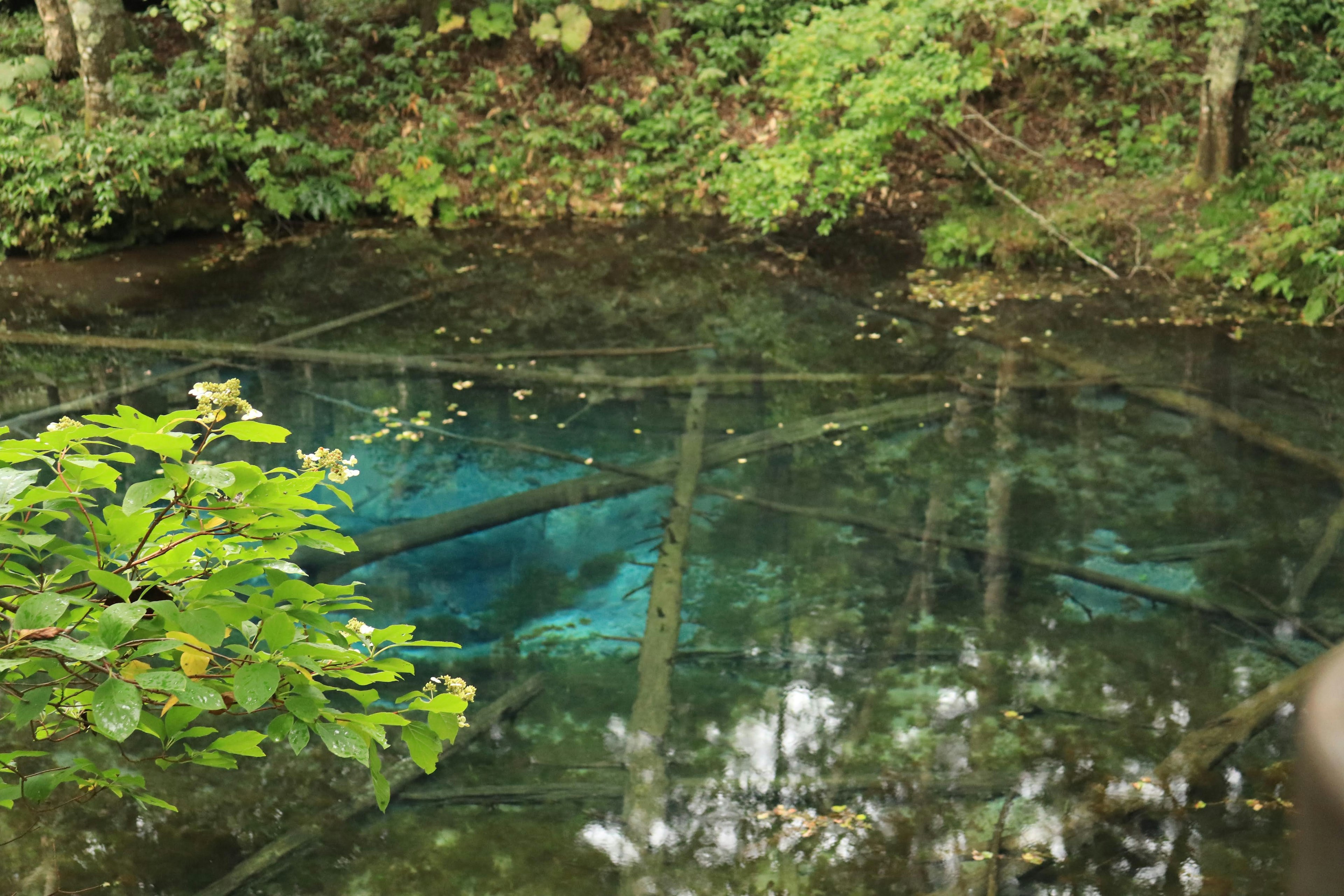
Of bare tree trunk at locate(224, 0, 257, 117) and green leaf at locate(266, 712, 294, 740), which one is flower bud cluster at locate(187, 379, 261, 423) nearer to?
green leaf at locate(266, 712, 294, 740)

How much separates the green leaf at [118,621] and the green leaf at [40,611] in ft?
0.27

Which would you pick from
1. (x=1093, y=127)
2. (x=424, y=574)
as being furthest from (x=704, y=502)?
(x=1093, y=127)

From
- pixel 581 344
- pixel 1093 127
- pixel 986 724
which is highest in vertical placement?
pixel 1093 127

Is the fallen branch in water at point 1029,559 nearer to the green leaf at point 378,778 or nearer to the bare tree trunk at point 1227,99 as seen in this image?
the green leaf at point 378,778

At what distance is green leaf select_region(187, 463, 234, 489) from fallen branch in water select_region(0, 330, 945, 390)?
6893mm

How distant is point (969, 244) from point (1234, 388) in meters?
3.63

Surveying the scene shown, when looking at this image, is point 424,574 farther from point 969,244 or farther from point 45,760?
point 969,244

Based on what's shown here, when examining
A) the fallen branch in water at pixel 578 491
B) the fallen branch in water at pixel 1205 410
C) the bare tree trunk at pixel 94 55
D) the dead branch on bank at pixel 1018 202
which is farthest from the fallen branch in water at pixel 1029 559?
the bare tree trunk at pixel 94 55

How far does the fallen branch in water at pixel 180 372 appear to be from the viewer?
317 inches

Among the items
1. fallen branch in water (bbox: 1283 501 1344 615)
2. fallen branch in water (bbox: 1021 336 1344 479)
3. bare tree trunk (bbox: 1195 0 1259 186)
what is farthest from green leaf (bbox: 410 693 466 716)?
bare tree trunk (bbox: 1195 0 1259 186)

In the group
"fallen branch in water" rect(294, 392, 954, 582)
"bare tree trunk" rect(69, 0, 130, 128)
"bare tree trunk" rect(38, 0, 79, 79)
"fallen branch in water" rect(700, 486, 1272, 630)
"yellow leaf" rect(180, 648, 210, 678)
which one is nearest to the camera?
"yellow leaf" rect(180, 648, 210, 678)

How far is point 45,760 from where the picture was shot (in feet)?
16.0

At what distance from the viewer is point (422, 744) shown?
201 cm

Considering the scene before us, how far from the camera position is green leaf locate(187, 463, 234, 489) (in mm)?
1770
